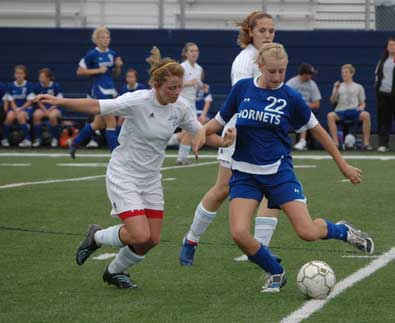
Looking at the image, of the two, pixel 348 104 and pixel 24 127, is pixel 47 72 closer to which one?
pixel 24 127

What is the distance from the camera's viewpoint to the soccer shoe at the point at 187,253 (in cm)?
897

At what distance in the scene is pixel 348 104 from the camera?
78.1 ft

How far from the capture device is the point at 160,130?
8.01 meters

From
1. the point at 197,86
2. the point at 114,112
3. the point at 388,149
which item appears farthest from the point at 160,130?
the point at 388,149

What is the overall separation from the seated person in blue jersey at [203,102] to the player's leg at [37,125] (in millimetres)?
3293

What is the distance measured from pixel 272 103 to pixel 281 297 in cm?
129

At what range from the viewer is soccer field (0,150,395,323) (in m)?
6.98

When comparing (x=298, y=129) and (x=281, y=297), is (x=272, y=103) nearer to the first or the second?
(x=298, y=129)

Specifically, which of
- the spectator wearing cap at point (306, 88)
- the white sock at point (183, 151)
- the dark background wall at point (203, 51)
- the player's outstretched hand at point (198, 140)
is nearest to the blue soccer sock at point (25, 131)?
the dark background wall at point (203, 51)

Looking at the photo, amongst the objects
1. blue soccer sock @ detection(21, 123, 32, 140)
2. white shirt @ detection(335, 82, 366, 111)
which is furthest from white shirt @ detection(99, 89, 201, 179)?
blue soccer sock @ detection(21, 123, 32, 140)

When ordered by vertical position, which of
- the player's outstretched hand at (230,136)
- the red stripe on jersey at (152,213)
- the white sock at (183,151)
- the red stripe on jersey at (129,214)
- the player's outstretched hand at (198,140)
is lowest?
the white sock at (183,151)

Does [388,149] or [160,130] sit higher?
[160,130]

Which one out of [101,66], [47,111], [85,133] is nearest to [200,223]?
[85,133]

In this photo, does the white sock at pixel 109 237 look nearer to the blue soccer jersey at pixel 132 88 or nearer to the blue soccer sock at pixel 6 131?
the blue soccer jersey at pixel 132 88
